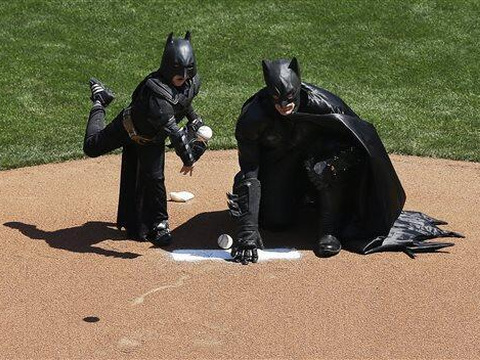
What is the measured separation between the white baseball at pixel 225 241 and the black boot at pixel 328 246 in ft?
2.51

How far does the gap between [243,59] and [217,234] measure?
7051 mm

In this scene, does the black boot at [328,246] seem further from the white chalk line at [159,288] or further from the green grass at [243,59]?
the green grass at [243,59]

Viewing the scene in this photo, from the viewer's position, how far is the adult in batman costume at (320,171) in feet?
26.7

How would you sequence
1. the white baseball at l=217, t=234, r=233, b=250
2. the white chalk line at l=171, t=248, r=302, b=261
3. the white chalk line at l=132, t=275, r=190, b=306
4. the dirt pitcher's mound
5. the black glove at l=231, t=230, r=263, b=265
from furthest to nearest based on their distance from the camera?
the white baseball at l=217, t=234, r=233, b=250
the white chalk line at l=171, t=248, r=302, b=261
the black glove at l=231, t=230, r=263, b=265
the white chalk line at l=132, t=275, r=190, b=306
the dirt pitcher's mound

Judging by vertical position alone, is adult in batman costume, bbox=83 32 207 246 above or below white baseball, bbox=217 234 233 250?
above

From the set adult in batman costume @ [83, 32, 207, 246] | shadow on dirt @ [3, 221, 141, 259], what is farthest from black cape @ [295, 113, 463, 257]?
shadow on dirt @ [3, 221, 141, 259]

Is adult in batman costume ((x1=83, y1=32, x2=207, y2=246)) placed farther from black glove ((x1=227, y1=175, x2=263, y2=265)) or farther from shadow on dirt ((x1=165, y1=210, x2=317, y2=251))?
black glove ((x1=227, y1=175, x2=263, y2=265))

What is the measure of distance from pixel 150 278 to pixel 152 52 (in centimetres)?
837

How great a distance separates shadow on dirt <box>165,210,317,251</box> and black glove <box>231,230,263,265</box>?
1.34 feet

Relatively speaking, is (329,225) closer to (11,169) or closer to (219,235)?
(219,235)

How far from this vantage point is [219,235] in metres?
8.84

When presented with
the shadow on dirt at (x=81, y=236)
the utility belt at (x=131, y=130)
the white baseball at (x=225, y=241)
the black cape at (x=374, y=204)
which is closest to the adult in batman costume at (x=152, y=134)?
the utility belt at (x=131, y=130)

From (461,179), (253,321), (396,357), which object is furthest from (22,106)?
(396,357)

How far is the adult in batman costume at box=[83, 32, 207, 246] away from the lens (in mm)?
7918
